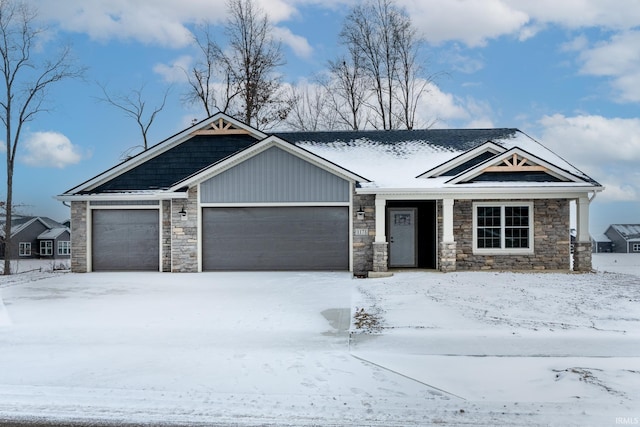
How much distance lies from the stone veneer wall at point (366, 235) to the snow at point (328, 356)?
312 centimetres

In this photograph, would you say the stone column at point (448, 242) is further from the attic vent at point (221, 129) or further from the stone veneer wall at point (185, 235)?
the stone veneer wall at point (185, 235)

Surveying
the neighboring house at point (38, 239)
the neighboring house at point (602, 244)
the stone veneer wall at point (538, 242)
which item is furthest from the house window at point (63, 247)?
the neighboring house at point (602, 244)

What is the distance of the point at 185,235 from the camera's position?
48.5ft

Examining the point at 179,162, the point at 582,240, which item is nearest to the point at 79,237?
the point at 179,162

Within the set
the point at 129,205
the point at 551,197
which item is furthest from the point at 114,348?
the point at 551,197

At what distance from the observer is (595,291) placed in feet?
34.8

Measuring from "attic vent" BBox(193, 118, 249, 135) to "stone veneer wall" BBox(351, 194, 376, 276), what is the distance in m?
5.20

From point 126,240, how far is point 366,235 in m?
8.09

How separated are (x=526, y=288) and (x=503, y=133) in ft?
30.1

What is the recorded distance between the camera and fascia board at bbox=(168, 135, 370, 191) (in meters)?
14.3

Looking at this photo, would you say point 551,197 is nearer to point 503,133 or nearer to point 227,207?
point 503,133

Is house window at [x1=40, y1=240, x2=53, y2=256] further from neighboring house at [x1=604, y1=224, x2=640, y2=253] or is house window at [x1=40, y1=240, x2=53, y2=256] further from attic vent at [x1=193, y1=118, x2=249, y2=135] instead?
neighboring house at [x1=604, y1=224, x2=640, y2=253]

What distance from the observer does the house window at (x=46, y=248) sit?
40.1 m

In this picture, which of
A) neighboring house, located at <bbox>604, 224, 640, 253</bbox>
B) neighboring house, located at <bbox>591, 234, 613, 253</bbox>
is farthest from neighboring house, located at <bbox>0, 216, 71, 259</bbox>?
neighboring house, located at <bbox>604, 224, 640, 253</bbox>
